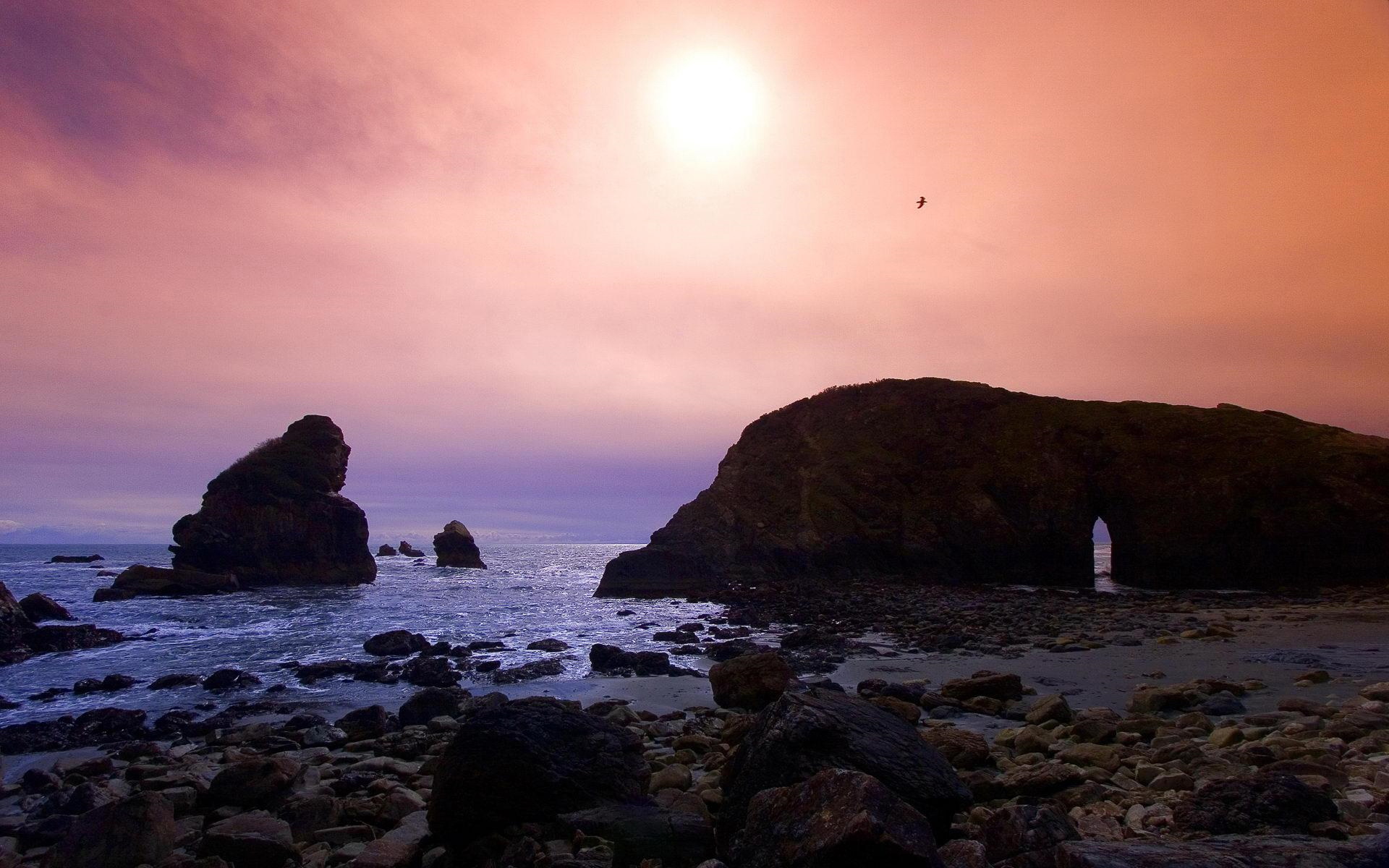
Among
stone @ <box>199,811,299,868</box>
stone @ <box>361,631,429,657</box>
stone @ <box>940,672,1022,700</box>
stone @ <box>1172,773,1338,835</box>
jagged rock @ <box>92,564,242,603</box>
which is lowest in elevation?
jagged rock @ <box>92,564,242,603</box>

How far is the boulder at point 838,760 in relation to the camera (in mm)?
5598

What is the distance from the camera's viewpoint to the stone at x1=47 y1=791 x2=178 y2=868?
6.29 meters

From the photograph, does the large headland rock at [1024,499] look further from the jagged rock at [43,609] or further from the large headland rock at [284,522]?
the large headland rock at [284,522]

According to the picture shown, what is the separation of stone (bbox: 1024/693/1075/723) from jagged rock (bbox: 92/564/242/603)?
5609 cm

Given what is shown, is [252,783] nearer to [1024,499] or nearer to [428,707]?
[428,707]

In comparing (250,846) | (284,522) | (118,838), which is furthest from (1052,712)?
(284,522)

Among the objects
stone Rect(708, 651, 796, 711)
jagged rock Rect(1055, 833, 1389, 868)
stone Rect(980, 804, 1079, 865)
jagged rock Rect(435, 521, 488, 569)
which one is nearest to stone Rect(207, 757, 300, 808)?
stone Rect(708, 651, 796, 711)

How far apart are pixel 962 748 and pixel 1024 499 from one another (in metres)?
40.5

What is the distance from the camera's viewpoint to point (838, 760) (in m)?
5.71

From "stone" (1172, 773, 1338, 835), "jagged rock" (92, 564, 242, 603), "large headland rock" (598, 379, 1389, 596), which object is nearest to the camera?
"stone" (1172, 773, 1338, 835)

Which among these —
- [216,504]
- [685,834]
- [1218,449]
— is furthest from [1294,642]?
[216,504]

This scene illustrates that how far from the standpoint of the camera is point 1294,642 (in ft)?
54.7

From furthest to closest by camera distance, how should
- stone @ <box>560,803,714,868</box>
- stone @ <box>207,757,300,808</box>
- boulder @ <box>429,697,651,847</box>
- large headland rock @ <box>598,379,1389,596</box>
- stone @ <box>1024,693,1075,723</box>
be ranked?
large headland rock @ <box>598,379,1389,596</box> < stone @ <box>1024,693,1075,723</box> < stone @ <box>207,757,300,808</box> < boulder @ <box>429,697,651,847</box> < stone @ <box>560,803,714,868</box>

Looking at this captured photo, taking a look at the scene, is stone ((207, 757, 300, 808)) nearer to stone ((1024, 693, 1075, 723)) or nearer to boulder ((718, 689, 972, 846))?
boulder ((718, 689, 972, 846))
